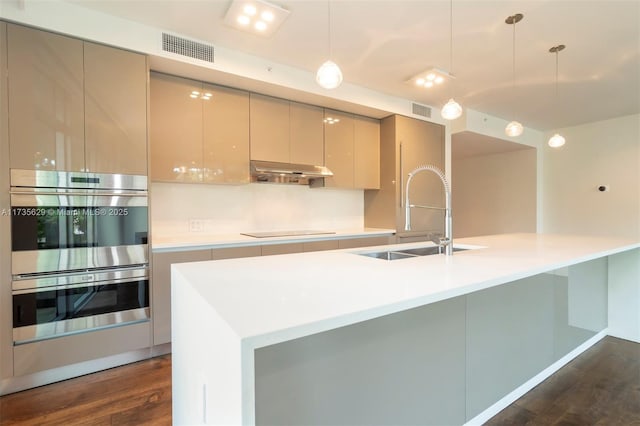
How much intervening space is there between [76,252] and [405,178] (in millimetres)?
Result: 3257

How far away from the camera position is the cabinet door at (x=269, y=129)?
304 centimetres

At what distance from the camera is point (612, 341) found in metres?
2.67

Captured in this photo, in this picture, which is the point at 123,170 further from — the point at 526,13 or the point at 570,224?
the point at 570,224

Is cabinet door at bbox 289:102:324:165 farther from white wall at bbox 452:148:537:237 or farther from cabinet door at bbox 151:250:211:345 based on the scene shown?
white wall at bbox 452:148:537:237

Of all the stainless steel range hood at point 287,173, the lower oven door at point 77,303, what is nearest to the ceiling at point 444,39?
the stainless steel range hood at point 287,173

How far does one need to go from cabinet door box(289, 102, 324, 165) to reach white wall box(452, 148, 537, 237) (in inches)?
168

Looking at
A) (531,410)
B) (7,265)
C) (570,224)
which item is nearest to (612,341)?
(531,410)

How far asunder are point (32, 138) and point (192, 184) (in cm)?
124

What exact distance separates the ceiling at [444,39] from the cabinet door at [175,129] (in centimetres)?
45

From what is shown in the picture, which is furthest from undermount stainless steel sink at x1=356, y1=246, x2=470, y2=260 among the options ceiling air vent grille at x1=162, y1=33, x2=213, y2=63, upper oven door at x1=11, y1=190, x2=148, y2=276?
ceiling air vent grille at x1=162, y1=33, x2=213, y2=63

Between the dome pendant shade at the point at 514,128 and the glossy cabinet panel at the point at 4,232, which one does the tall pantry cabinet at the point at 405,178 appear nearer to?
the dome pendant shade at the point at 514,128

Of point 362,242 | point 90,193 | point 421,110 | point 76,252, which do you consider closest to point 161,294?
point 76,252

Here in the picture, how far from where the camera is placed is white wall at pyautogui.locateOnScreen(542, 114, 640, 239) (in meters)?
4.59

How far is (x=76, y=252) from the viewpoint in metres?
2.05
